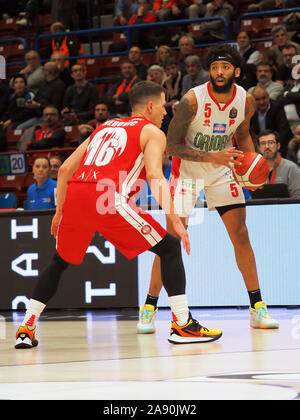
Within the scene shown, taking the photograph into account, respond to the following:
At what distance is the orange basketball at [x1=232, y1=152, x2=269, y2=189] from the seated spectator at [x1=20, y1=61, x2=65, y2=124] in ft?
26.7

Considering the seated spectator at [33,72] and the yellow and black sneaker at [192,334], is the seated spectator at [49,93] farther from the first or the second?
the yellow and black sneaker at [192,334]

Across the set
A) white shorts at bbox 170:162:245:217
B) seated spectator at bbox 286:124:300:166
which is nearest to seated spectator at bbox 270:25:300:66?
seated spectator at bbox 286:124:300:166

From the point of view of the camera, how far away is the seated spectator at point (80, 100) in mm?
12969

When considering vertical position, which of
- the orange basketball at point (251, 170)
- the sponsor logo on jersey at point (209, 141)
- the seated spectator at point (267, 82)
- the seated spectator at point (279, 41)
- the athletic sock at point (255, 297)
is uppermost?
the seated spectator at point (279, 41)

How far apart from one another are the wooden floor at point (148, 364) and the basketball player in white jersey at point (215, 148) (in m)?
0.36

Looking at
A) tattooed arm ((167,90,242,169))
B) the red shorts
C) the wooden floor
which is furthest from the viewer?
tattooed arm ((167,90,242,169))

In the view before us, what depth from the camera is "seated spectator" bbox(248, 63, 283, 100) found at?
10922 mm

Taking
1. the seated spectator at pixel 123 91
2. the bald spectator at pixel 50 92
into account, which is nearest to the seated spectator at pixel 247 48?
the seated spectator at pixel 123 91

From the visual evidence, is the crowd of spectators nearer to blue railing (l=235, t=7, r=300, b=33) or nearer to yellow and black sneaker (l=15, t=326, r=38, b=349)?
blue railing (l=235, t=7, r=300, b=33)

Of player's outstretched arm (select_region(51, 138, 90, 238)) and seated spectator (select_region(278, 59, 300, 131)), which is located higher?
seated spectator (select_region(278, 59, 300, 131))

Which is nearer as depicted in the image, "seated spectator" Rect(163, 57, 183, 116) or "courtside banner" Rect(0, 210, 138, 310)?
"courtside banner" Rect(0, 210, 138, 310)
